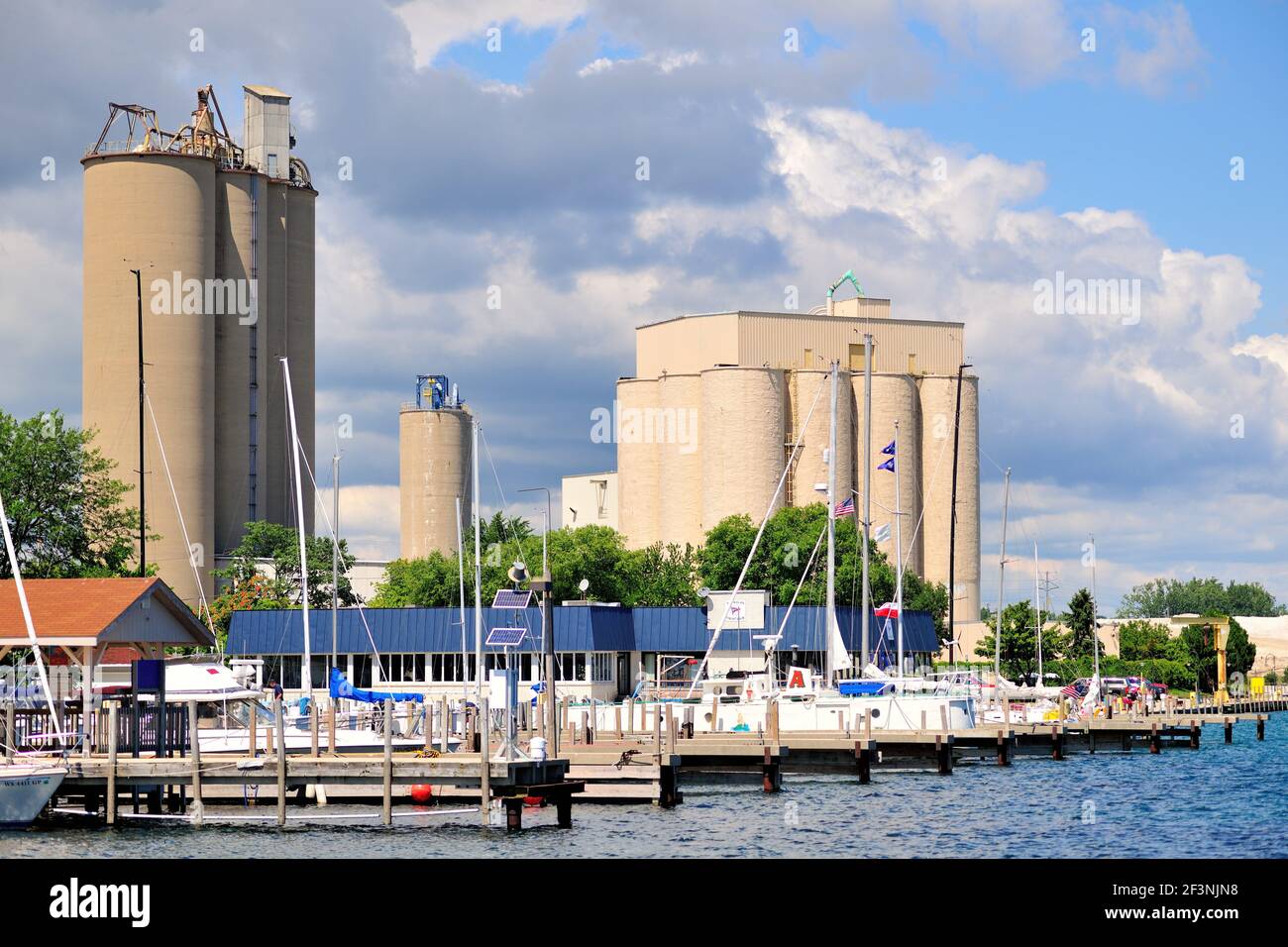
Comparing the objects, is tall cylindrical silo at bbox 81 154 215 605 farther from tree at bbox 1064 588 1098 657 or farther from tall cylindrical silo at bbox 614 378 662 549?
tree at bbox 1064 588 1098 657

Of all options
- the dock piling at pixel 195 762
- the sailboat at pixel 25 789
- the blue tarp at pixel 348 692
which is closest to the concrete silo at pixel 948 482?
the blue tarp at pixel 348 692

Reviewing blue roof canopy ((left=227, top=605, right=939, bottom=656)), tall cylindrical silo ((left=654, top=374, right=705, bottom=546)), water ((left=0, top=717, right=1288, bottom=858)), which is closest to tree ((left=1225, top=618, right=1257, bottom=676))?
tall cylindrical silo ((left=654, top=374, right=705, bottom=546))

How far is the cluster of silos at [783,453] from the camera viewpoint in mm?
131750

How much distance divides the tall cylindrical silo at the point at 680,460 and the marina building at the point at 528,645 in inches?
1803

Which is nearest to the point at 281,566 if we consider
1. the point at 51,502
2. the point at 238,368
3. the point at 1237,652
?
the point at 238,368

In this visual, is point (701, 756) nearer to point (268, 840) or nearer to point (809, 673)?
point (809, 673)

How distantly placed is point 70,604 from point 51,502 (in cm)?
3243

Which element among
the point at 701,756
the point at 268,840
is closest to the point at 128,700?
the point at 268,840

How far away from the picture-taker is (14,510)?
75.8 meters

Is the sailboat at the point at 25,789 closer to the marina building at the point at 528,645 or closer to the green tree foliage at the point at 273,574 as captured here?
the marina building at the point at 528,645

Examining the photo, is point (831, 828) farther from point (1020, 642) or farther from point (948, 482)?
point (948, 482)

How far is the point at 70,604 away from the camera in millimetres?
47938
